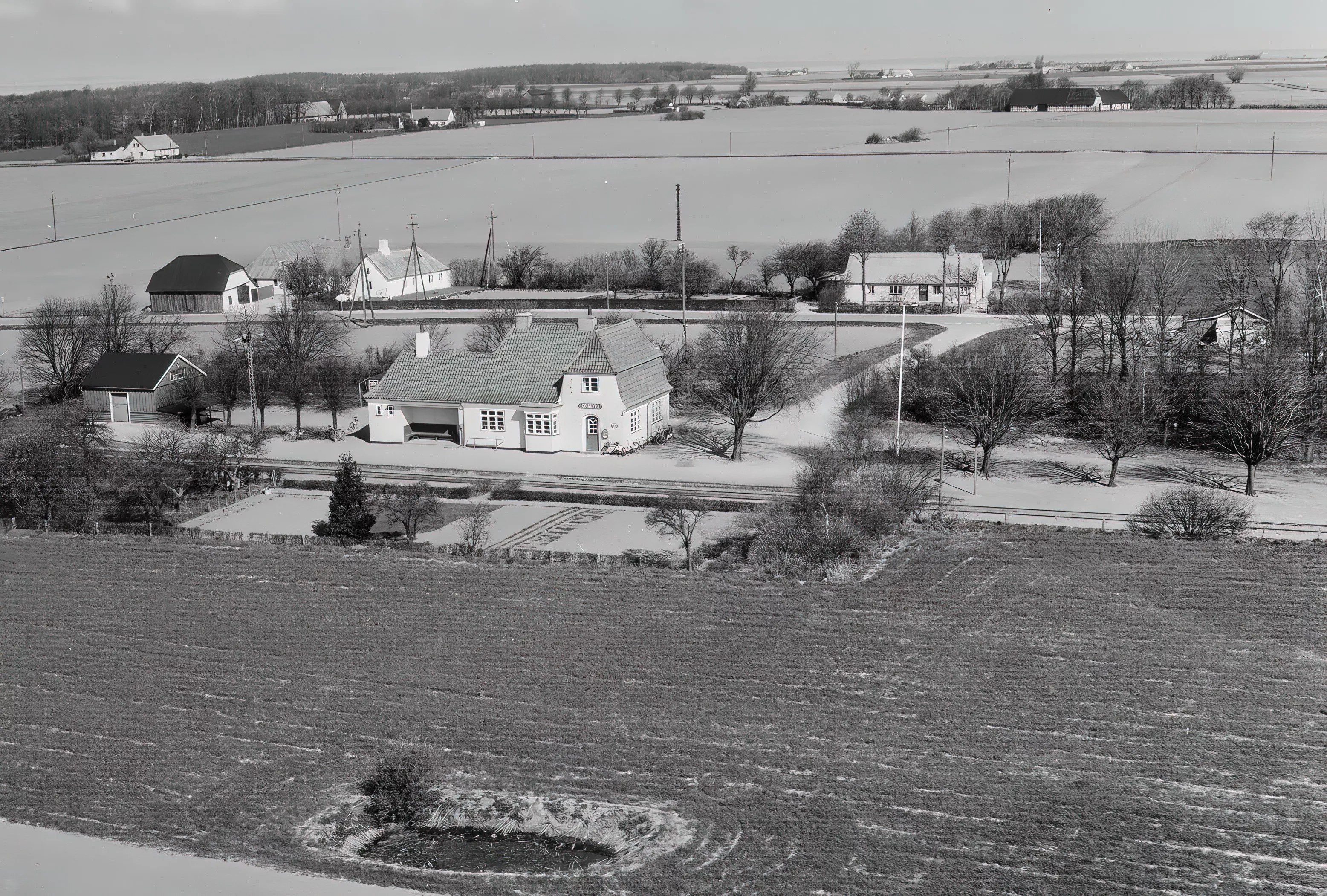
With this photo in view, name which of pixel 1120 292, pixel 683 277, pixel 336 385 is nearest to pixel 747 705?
pixel 336 385

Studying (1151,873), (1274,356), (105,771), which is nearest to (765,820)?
(1151,873)

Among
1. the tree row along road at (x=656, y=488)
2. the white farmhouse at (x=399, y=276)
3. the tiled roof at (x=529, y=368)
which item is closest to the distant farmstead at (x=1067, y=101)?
the white farmhouse at (x=399, y=276)

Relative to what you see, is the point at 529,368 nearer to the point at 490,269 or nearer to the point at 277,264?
the point at 277,264

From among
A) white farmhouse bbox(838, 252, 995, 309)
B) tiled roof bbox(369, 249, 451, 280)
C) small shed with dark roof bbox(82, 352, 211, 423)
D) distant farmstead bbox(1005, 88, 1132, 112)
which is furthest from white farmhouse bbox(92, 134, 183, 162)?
distant farmstead bbox(1005, 88, 1132, 112)

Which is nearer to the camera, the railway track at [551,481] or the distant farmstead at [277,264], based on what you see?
the railway track at [551,481]

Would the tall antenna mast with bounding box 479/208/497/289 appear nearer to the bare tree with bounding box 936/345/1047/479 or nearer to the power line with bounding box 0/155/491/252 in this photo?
the power line with bounding box 0/155/491/252

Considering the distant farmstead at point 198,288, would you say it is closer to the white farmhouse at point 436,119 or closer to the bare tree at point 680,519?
the bare tree at point 680,519
